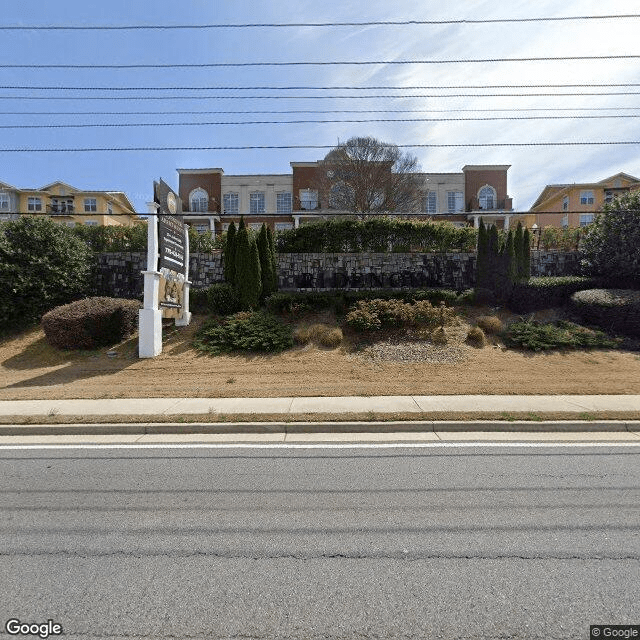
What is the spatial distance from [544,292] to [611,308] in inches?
80.9

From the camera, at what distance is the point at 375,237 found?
17.0m

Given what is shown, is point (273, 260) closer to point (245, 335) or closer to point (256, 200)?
point (245, 335)

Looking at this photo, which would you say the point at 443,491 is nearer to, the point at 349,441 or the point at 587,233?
the point at 349,441

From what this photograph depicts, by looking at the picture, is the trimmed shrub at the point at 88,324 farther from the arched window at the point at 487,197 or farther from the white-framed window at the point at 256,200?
the arched window at the point at 487,197

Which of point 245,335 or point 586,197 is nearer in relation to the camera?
point 245,335

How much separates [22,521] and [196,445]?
2.42 m

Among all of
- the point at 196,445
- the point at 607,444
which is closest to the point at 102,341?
the point at 196,445

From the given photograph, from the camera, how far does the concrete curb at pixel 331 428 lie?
653 cm

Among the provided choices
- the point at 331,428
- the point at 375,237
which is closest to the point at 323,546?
the point at 331,428

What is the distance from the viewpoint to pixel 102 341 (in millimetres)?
12828

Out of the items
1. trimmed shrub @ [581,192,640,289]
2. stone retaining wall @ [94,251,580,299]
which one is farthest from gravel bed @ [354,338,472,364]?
trimmed shrub @ [581,192,640,289]

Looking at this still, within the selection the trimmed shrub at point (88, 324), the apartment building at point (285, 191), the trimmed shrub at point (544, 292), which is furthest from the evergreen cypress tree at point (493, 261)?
the apartment building at point (285, 191)

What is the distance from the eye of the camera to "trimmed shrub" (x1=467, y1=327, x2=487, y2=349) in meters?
12.4

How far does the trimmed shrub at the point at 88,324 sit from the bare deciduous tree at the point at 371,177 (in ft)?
62.1
